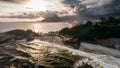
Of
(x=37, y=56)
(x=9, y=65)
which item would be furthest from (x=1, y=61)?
(x=37, y=56)

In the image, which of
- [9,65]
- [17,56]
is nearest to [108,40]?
[17,56]

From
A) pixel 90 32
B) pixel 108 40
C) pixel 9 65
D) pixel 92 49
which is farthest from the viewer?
pixel 90 32

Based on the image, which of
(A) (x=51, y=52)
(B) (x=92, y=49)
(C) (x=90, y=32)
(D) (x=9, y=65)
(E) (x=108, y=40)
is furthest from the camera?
(C) (x=90, y=32)

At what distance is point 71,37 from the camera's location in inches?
1601

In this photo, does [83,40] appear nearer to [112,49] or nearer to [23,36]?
[112,49]

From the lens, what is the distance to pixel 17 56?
2717 cm

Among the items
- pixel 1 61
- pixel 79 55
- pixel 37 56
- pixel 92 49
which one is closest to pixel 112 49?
pixel 92 49

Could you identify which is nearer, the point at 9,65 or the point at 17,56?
the point at 9,65

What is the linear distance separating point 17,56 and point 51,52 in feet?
13.6

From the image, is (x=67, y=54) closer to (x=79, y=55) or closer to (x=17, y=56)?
(x=79, y=55)

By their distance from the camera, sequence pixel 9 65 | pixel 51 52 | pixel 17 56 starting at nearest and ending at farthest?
pixel 9 65, pixel 17 56, pixel 51 52

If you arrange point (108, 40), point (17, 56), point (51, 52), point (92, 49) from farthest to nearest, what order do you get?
1. point (108, 40)
2. point (92, 49)
3. point (51, 52)
4. point (17, 56)

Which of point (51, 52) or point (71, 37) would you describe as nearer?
point (51, 52)

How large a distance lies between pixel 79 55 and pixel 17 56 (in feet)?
21.8
